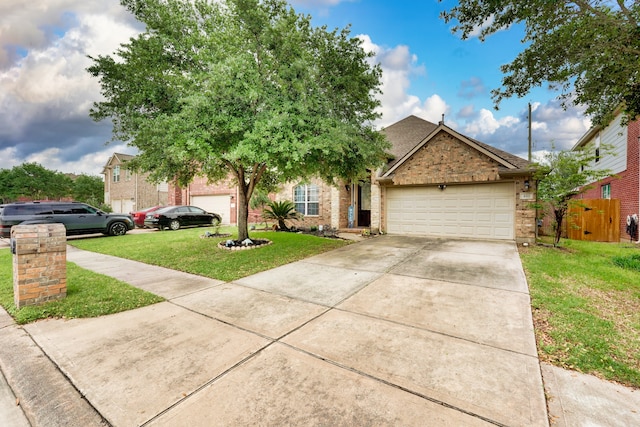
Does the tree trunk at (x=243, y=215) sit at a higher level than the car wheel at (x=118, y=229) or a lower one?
higher

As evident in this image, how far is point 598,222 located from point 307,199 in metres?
13.7

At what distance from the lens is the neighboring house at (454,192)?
10.1 metres

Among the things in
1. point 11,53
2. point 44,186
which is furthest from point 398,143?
point 44,186

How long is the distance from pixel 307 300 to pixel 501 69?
8.75 m

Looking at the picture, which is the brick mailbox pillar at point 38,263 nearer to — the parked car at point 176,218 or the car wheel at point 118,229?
the car wheel at point 118,229

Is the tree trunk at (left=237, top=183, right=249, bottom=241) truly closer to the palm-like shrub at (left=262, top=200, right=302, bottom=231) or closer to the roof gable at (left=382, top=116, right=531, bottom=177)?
the palm-like shrub at (left=262, top=200, right=302, bottom=231)

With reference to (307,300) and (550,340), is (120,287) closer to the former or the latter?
(307,300)

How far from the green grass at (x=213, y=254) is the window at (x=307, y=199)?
4.36 metres

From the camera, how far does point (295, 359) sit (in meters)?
2.70

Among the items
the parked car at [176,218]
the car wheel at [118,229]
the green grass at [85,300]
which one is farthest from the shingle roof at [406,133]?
the car wheel at [118,229]

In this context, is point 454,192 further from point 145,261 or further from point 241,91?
point 145,261

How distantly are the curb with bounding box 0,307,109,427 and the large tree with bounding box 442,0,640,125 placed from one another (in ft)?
32.7

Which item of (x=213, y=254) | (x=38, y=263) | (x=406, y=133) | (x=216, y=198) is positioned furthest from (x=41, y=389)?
(x=216, y=198)

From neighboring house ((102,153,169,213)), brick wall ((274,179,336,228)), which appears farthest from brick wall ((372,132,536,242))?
neighboring house ((102,153,169,213))
